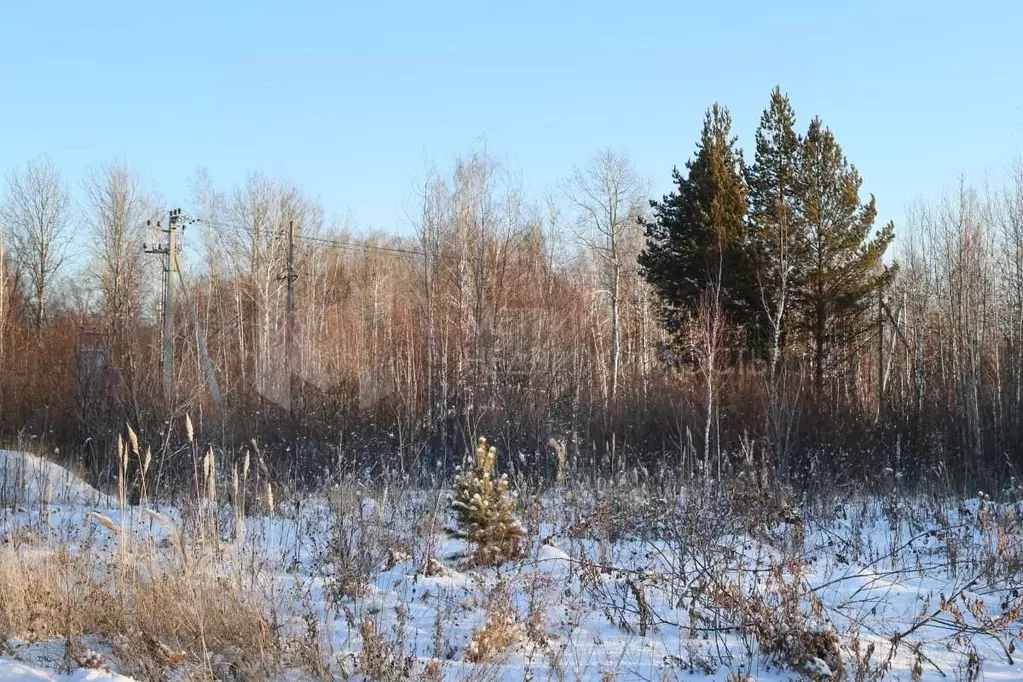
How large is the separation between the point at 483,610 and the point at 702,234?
20.3 meters

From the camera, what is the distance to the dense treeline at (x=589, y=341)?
13.6 metres

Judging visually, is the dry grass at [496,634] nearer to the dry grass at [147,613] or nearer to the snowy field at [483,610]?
the snowy field at [483,610]

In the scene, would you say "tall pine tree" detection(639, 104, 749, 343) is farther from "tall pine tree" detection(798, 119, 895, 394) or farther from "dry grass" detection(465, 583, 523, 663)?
"dry grass" detection(465, 583, 523, 663)

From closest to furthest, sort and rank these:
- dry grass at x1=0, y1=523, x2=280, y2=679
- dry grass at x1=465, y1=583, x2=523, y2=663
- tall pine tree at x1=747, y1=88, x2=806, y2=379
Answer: dry grass at x1=0, y1=523, x2=280, y2=679 < dry grass at x1=465, y1=583, x2=523, y2=663 < tall pine tree at x1=747, y1=88, x2=806, y2=379

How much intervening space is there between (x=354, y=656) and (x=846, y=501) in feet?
24.2

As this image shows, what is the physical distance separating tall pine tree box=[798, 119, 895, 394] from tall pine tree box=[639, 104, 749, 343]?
70.6 inches

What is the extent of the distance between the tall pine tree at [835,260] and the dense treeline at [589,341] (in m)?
0.06

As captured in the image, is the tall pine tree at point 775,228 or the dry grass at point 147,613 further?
the tall pine tree at point 775,228

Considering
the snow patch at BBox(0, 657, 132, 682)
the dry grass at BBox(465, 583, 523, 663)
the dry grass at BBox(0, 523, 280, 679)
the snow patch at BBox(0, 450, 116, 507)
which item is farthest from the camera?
the snow patch at BBox(0, 450, 116, 507)

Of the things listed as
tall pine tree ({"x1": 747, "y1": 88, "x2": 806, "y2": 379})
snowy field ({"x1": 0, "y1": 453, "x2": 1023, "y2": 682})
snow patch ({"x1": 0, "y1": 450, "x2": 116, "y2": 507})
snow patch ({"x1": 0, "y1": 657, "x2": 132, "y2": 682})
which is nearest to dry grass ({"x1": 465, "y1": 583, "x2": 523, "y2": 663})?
snowy field ({"x1": 0, "y1": 453, "x2": 1023, "y2": 682})

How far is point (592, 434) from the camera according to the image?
16.3 meters

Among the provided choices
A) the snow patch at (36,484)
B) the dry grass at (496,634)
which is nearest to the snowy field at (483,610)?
the dry grass at (496,634)

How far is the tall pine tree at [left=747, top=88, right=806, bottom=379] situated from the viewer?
75.2 feet

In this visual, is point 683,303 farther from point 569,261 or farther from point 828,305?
point 569,261
